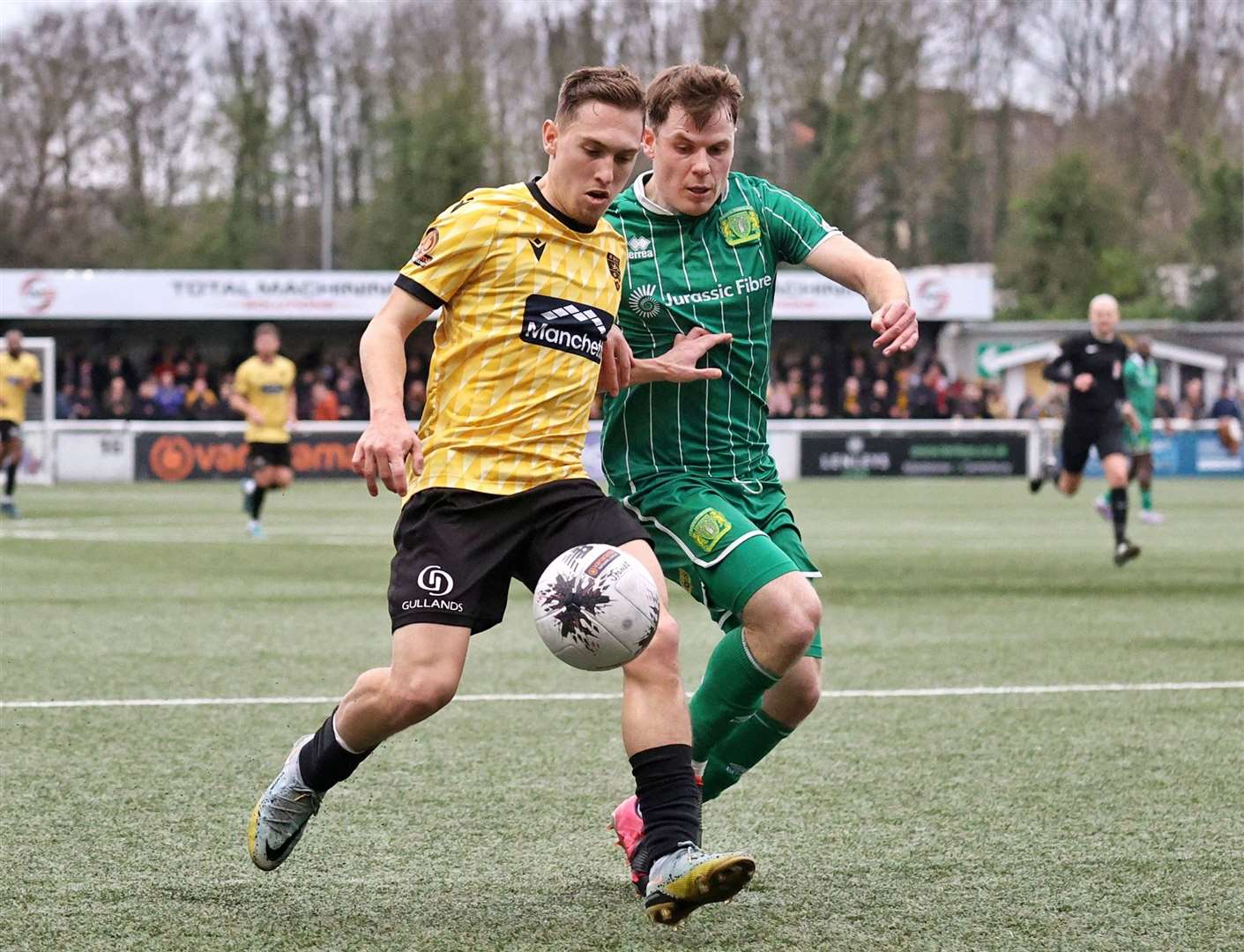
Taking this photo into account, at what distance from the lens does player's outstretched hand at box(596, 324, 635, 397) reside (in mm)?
4832

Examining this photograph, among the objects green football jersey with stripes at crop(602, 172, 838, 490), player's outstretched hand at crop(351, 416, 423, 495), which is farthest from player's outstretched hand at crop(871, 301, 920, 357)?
player's outstretched hand at crop(351, 416, 423, 495)

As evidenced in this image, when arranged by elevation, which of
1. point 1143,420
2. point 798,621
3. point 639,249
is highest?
point 639,249

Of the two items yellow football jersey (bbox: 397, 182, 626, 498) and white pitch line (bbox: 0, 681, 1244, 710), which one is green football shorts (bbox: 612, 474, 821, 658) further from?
white pitch line (bbox: 0, 681, 1244, 710)

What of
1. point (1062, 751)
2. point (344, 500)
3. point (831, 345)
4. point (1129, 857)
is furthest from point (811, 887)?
point (831, 345)

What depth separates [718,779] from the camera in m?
5.31

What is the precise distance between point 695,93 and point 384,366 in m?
1.18

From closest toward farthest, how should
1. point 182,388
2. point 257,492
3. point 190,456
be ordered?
1. point 257,492
2. point 190,456
3. point 182,388

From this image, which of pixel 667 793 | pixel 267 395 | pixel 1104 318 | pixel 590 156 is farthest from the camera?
pixel 267 395

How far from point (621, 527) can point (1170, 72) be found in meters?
52.8

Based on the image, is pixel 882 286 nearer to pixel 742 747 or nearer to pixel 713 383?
pixel 713 383

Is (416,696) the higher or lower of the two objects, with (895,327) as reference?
lower

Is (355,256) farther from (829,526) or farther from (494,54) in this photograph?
(829,526)

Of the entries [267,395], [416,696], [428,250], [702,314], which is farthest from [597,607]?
[267,395]

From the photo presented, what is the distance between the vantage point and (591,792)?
5965 mm
